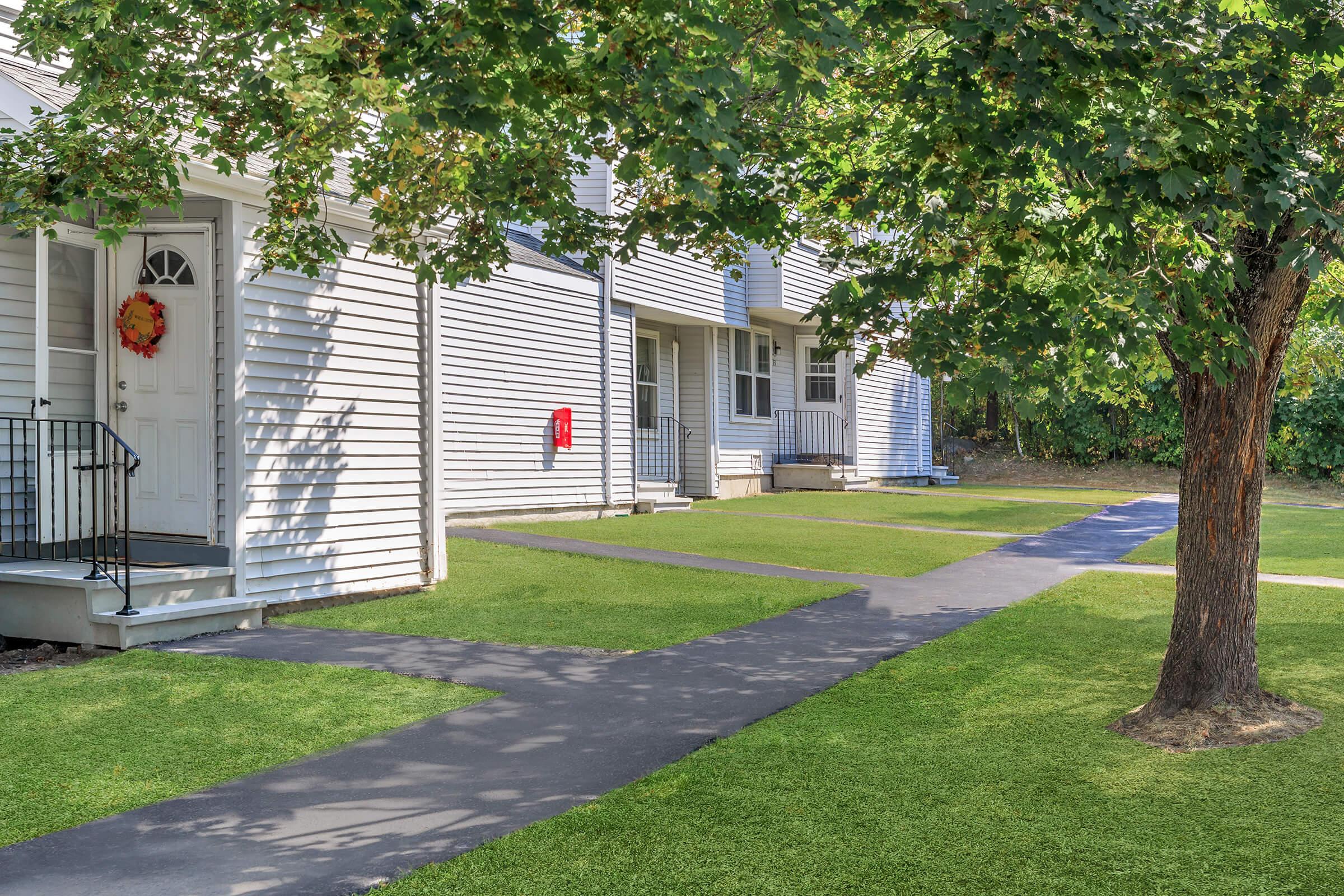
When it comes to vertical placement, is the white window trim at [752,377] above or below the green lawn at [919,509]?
above

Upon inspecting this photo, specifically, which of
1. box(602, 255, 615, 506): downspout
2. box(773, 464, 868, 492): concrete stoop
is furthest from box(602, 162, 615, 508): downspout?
box(773, 464, 868, 492): concrete stoop

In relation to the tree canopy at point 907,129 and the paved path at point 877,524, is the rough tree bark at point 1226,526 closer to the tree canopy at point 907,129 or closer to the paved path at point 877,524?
the tree canopy at point 907,129

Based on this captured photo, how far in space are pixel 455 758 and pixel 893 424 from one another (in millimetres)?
23998

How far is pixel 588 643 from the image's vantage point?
8.12 meters

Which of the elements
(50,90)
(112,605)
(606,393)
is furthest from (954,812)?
(606,393)

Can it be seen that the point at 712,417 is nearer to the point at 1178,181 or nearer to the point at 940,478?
the point at 940,478

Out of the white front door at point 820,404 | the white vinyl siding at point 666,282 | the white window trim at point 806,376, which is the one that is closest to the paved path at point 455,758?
the white vinyl siding at point 666,282

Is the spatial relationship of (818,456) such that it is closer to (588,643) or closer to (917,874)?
(588,643)

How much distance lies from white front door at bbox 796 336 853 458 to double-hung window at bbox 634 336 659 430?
575 cm

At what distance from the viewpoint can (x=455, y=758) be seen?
542cm

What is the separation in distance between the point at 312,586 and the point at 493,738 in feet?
14.5

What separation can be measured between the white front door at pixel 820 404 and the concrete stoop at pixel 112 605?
1787cm

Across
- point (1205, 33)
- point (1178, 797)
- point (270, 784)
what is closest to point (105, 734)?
point (270, 784)

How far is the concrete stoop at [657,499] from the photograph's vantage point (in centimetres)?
1823
